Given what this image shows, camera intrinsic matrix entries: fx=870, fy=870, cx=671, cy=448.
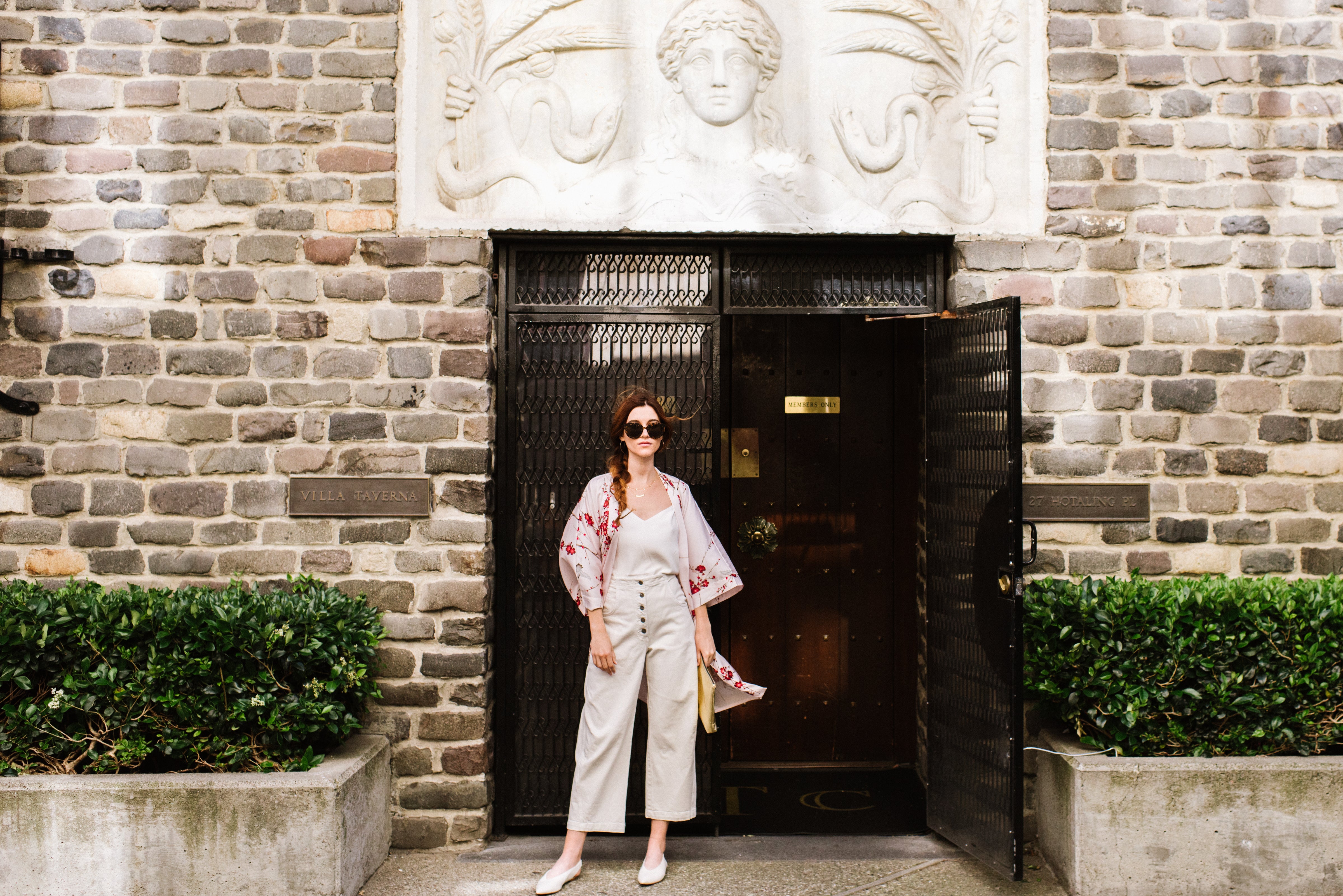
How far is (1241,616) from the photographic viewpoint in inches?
140

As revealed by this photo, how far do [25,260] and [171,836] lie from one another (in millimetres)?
2656

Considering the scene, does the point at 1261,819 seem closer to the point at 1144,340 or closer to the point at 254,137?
the point at 1144,340

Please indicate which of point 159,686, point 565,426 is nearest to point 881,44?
point 565,426

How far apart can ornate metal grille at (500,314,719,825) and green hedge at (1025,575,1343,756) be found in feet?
5.84

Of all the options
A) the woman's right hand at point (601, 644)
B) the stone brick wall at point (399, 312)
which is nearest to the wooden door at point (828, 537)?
the stone brick wall at point (399, 312)

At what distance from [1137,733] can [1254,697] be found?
0.47m

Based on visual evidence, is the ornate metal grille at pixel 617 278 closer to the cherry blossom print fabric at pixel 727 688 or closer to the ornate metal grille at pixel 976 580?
the ornate metal grille at pixel 976 580

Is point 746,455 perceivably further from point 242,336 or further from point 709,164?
point 242,336

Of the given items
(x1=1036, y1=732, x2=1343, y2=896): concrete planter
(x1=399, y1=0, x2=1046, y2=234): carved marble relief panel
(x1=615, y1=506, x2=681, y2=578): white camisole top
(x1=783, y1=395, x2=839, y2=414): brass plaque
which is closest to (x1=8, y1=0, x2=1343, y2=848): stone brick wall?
(x1=399, y1=0, x2=1046, y2=234): carved marble relief panel

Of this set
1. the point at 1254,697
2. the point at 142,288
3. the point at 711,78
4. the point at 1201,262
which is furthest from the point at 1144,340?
the point at 142,288

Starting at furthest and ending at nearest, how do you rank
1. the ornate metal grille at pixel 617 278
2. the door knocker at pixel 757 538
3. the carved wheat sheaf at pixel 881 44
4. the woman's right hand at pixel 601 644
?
the door knocker at pixel 757 538, the ornate metal grille at pixel 617 278, the carved wheat sheaf at pixel 881 44, the woman's right hand at pixel 601 644

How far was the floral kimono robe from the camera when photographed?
140 inches

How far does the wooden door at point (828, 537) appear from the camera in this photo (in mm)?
5199

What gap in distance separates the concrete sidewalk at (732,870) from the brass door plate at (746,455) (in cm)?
201
